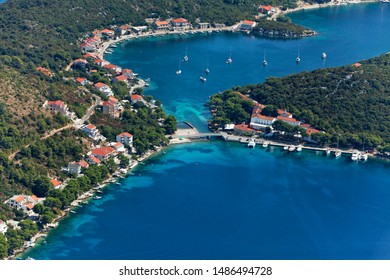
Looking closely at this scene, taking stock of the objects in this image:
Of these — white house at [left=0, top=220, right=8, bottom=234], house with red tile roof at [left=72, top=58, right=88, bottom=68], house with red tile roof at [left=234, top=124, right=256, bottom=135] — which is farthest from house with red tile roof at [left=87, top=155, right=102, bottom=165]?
house with red tile roof at [left=72, top=58, right=88, bottom=68]

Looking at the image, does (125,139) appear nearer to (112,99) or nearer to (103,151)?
(103,151)

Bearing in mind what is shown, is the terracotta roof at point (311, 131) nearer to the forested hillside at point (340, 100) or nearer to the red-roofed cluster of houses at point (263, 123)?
the red-roofed cluster of houses at point (263, 123)

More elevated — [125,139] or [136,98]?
[136,98]

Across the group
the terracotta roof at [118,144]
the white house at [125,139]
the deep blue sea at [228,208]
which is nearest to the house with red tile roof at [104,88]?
the deep blue sea at [228,208]

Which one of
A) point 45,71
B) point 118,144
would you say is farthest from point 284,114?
point 45,71

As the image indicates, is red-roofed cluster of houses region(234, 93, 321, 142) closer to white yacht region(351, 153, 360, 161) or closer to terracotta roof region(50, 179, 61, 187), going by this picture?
white yacht region(351, 153, 360, 161)

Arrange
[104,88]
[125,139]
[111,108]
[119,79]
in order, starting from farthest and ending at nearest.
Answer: [119,79], [104,88], [111,108], [125,139]
